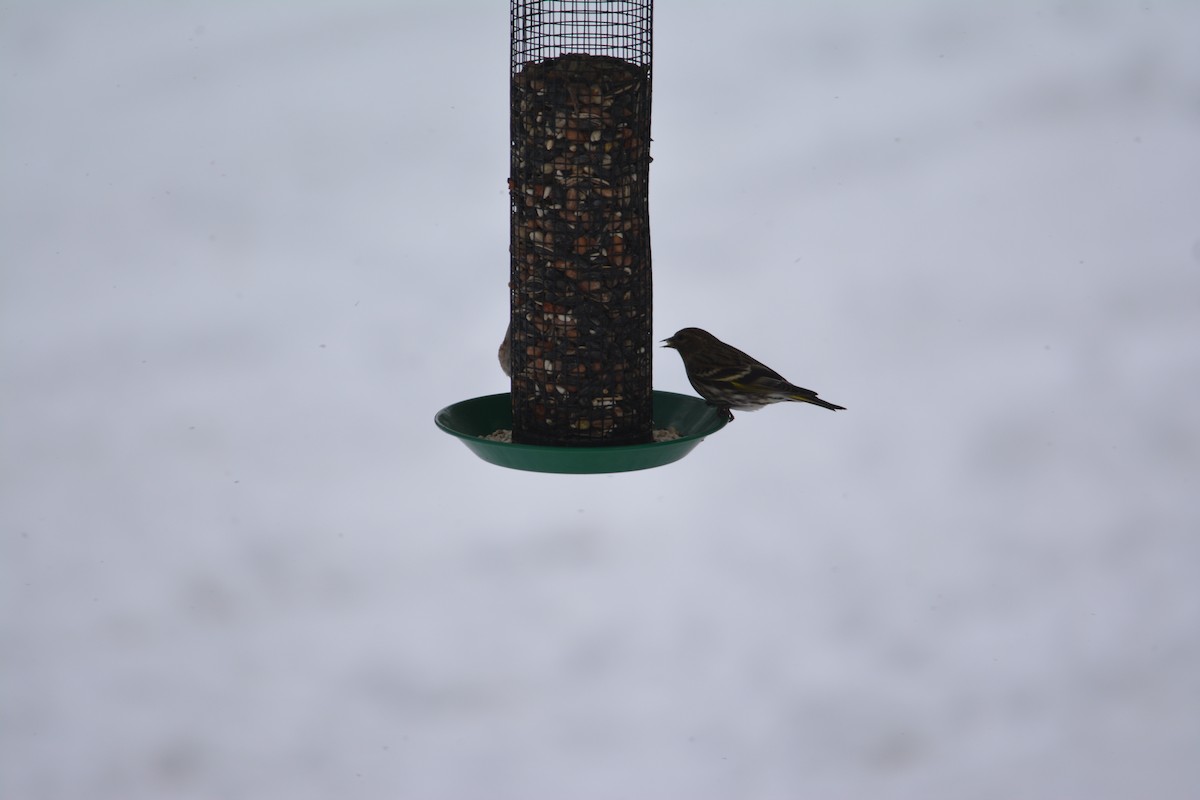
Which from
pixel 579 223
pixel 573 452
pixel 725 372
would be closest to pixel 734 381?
pixel 725 372

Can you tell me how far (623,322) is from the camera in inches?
149

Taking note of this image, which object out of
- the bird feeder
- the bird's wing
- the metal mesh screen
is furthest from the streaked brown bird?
the metal mesh screen

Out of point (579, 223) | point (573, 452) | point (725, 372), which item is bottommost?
point (573, 452)

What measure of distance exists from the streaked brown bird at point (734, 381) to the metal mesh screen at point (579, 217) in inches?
10.2

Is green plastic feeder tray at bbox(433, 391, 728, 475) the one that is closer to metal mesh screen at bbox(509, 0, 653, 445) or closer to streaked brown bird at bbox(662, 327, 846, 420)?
streaked brown bird at bbox(662, 327, 846, 420)

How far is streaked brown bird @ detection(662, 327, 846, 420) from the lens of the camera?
395cm

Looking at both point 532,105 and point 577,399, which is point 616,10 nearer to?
point 532,105

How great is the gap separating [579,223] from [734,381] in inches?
26.7

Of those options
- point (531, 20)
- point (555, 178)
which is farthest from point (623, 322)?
point (531, 20)

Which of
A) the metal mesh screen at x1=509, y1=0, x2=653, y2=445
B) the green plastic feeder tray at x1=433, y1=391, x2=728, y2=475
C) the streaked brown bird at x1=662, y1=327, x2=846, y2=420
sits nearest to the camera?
the green plastic feeder tray at x1=433, y1=391, x2=728, y2=475

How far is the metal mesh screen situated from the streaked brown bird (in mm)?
258

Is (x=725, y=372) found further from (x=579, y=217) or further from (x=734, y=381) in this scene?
(x=579, y=217)

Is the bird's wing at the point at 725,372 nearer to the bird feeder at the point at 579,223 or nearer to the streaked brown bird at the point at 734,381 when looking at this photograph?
the streaked brown bird at the point at 734,381

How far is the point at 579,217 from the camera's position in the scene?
369 cm
